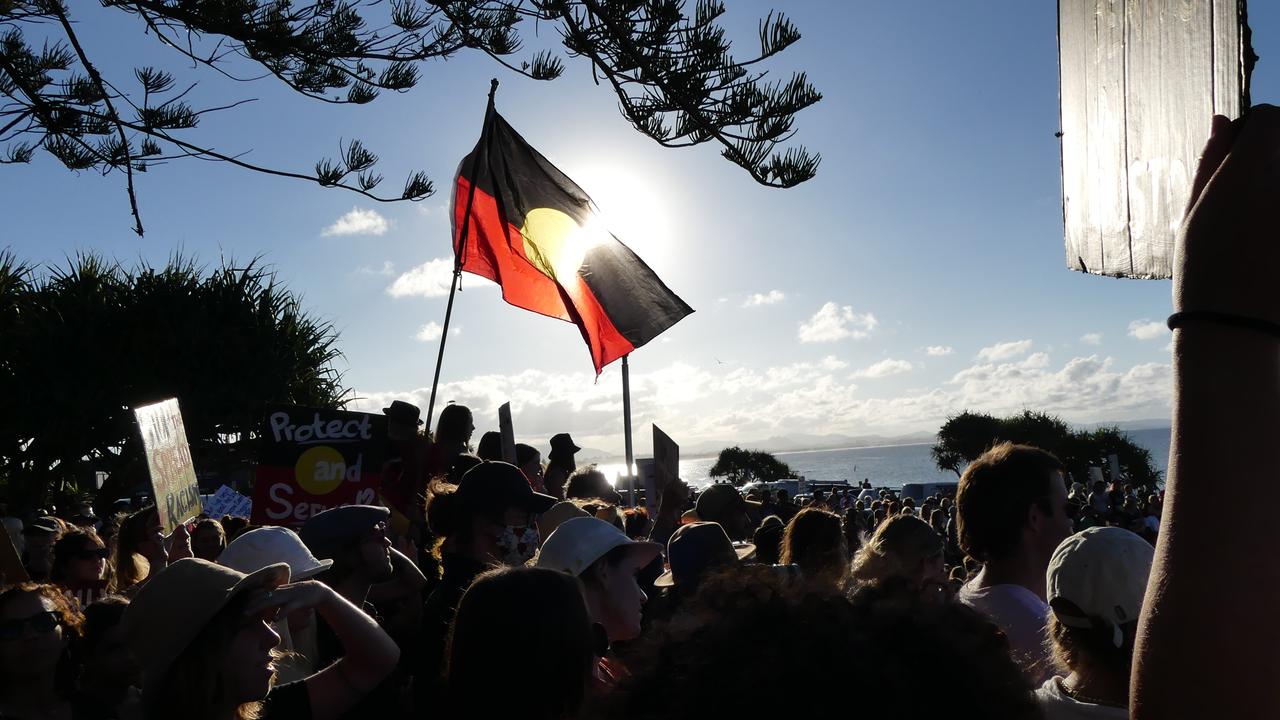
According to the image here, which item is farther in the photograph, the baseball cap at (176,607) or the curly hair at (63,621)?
the curly hair at (63,621)

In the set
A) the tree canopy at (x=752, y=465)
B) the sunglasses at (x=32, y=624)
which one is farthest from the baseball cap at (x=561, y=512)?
the tree canopy at (x=752, y=465)

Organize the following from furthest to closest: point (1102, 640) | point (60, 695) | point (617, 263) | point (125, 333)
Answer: point (125, 333) < point (617, 263) < point (60, 695) < point (1102, 640)

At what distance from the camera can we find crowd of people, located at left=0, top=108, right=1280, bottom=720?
646 mm

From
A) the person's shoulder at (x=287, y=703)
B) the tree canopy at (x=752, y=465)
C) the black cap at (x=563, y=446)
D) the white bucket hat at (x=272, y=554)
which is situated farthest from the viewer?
the tree canopy at (x=752, y=465)

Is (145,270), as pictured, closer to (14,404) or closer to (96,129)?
(14,404)

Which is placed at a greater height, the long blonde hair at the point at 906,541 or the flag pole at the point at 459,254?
the flag pole at the point at 459,254

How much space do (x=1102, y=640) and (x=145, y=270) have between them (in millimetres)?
29842

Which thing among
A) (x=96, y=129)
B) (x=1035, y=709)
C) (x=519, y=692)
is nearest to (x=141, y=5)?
(x=96, y=129)

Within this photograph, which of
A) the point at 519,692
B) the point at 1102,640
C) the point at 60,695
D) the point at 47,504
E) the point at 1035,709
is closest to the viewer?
the point at 1035,709

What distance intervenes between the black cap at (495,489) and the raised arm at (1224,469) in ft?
11.8

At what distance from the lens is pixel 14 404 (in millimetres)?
23906

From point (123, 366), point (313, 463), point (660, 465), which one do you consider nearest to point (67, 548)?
point (313, 463)

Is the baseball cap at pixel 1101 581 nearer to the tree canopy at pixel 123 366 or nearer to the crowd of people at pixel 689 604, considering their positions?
the crowd of people at pixel 689 604

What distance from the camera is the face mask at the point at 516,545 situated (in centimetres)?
437
